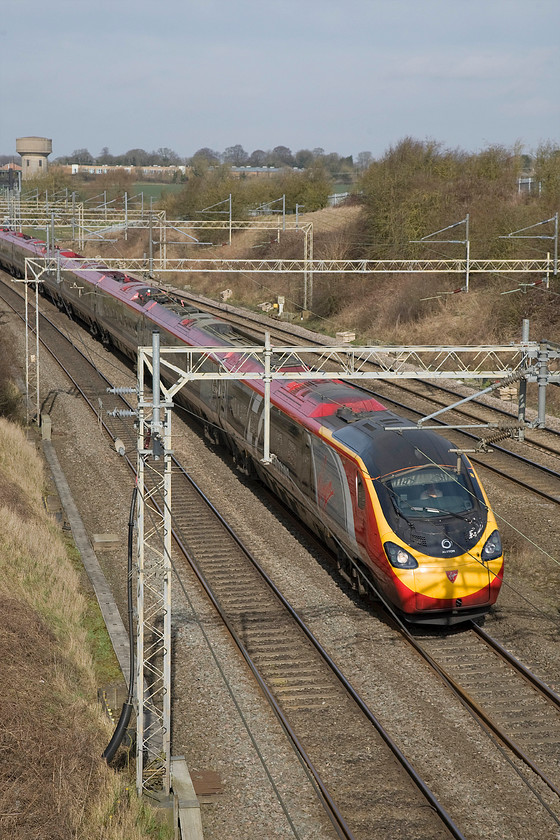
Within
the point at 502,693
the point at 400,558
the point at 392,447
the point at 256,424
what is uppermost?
the point at 392,447

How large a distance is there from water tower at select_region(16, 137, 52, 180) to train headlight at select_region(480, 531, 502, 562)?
132346mm

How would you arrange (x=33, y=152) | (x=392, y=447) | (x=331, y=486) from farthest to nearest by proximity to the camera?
(x=33, y=152) < (x=331, y=486) < (x=392, y=447)

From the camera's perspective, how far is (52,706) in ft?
38.8

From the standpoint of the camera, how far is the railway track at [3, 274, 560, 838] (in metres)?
10.2

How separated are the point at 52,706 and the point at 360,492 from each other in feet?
18.1

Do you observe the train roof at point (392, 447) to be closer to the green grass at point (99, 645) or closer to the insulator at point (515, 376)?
the insulator at point (515, 376)

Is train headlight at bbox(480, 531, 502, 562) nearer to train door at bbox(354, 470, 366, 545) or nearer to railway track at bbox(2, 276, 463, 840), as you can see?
train door at bbox(354, 470, 366, 545)

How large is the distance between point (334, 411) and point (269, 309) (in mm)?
37720

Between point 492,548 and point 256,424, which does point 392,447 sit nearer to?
point 492,548

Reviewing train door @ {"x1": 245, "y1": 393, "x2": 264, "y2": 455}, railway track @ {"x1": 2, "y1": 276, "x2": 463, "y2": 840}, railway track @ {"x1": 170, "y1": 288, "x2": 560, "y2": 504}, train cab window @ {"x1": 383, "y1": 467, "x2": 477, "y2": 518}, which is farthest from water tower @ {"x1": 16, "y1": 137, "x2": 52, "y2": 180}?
train cab window @ {"x1": 383, "y1": 467, "x2": 477, "y2": 518}

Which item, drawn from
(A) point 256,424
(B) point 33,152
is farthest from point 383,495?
(B) point 33,152

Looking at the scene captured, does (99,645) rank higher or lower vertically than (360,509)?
lower

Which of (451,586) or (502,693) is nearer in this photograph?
(502,693)

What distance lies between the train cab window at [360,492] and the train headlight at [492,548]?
6.24 feet
